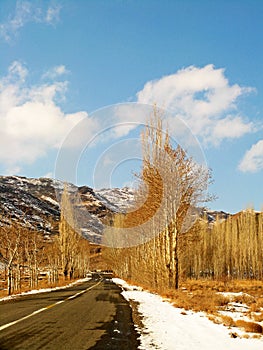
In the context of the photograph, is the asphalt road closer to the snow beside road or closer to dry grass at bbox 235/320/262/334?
the snow beside road

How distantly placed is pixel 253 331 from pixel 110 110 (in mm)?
19496

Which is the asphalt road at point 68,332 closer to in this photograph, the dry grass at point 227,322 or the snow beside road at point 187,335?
the snow beside road at point 187,335

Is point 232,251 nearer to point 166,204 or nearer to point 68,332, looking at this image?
point 166,204

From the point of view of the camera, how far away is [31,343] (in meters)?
6.61

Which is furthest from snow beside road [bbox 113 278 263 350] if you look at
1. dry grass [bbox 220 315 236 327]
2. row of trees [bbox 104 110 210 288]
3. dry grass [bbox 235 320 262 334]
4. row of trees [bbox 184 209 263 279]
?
row of trees [bbox 184 209 263 279]

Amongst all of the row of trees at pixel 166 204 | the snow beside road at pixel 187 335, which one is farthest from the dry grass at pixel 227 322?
the row of trees at pixel 166 204

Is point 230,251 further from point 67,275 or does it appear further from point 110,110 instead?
point 110,110

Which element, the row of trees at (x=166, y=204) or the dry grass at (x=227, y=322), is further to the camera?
the row of trees at (x=166, y=204)

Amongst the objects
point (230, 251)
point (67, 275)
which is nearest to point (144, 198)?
point (67, 275)

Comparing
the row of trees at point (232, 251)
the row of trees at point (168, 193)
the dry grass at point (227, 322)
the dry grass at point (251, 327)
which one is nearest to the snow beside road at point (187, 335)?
the dry grass at point (227, 322)

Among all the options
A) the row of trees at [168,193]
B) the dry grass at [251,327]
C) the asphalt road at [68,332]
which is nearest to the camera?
the asphalt road at [68,332]

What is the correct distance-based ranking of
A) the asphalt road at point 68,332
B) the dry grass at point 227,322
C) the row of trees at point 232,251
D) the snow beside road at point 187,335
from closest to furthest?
the asphalt road at point 68,332, the snow beside road at point 187,335, the dry grass at point 227,322, the row of trees at point 232,251

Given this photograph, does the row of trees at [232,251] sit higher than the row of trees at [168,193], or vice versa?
the row of trees at [168,193]

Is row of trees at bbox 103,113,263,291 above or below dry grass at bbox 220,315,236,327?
above
